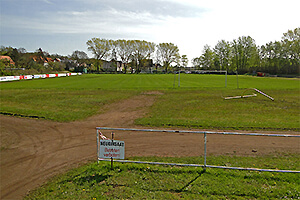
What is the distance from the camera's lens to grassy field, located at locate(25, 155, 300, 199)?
21.9ft

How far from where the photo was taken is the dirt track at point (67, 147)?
8.53m

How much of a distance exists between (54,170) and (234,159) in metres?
7.68

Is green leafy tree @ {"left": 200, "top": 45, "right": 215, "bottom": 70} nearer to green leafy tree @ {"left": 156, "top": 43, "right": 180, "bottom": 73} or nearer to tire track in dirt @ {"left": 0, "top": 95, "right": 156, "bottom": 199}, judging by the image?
green leafy tree @ {"left": 156, "top": 43, "right": 180, "bottom": 73}

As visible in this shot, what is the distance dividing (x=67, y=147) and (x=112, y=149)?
4.12 m

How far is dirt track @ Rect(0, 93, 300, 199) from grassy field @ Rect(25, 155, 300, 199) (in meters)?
1.14

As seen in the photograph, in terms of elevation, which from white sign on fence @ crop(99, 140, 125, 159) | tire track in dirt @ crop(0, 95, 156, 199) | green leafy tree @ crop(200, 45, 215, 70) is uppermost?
green leafy tree @ crop(200, 45, 215, 70)

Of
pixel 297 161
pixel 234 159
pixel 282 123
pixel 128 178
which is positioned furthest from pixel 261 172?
pixel 282 123

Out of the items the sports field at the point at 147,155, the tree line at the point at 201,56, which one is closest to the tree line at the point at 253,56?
the tree line at the point at 201,56

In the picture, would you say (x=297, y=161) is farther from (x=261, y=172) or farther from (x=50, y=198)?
(x=50, y=198)

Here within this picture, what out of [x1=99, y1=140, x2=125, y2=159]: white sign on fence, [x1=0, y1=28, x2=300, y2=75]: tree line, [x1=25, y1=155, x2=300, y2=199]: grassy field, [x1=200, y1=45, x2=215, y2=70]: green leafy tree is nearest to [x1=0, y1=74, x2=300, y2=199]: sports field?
[x1=25, y1=155, x2=300, y2=199]: grassy field

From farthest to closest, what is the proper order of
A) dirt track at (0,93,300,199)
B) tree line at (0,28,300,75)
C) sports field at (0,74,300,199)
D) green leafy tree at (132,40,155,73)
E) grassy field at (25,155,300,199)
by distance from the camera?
green leafy tree at (132,40,155,73) < tree line at (0,28,300,75) < dirt track at (0,93,300,199) < sports field at (0,74,300,199) < grassy field at (25,155,300,199)

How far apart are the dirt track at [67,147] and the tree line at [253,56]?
330 feet

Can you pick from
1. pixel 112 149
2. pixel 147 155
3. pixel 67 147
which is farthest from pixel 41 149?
pixel 147 155

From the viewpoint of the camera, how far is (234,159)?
927 centimetres
